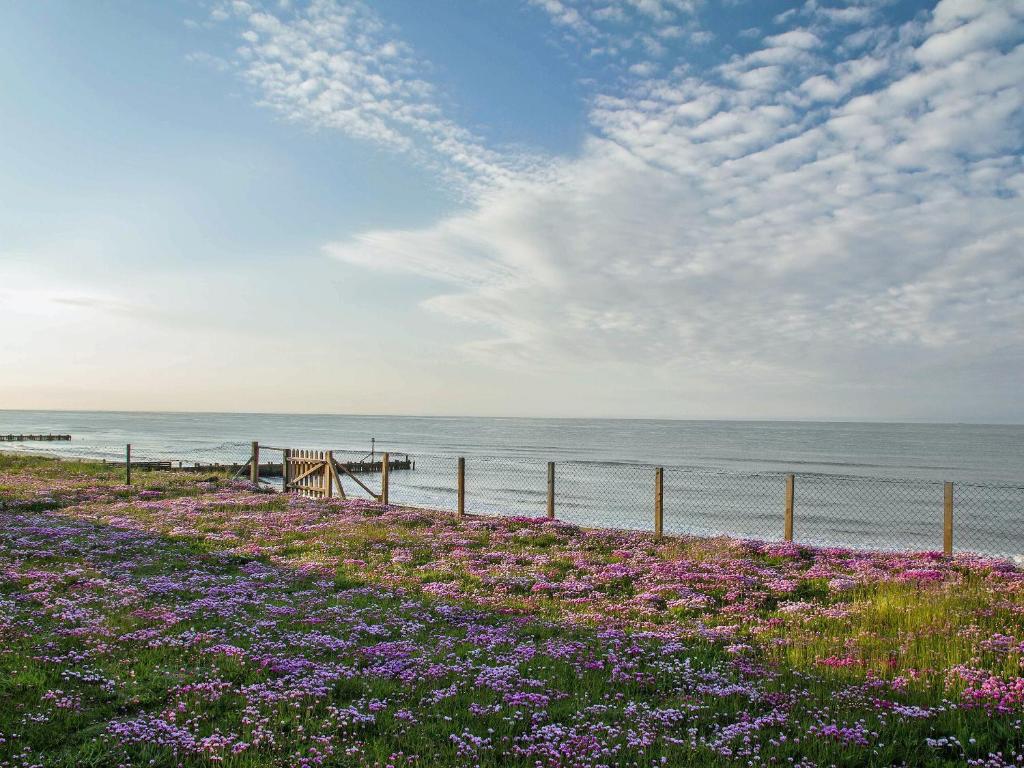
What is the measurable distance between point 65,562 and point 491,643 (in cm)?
1059

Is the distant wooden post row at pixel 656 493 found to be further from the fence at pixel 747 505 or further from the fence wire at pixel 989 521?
the fence wire at pixel 989 521

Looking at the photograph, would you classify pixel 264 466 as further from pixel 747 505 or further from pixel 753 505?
pixel 753 505

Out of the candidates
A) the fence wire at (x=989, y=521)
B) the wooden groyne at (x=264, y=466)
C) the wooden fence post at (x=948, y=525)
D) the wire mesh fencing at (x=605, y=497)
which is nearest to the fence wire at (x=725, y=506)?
the wire mesh fencing at (x=605, y=497)

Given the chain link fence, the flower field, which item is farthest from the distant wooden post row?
the flower field

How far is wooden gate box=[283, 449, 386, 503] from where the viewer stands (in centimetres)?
2975

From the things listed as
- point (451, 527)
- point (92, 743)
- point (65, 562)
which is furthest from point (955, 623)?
point (65, 562)

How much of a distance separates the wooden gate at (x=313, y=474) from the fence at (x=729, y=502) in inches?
42.1

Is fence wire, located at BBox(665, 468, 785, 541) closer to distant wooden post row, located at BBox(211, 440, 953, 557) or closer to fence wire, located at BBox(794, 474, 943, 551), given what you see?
fence wire, located at BBox(794, 474, 943, 551)

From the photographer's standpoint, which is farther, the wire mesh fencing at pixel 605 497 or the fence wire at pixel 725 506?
the wire mesh fencing at pixel 605 497

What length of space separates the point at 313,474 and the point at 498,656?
77.6ft

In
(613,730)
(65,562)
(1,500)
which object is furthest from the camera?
(1,500)

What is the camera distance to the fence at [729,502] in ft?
96.0

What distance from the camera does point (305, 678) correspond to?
26.1ft

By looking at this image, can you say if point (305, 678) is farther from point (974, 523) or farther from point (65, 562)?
point (974, 523)
